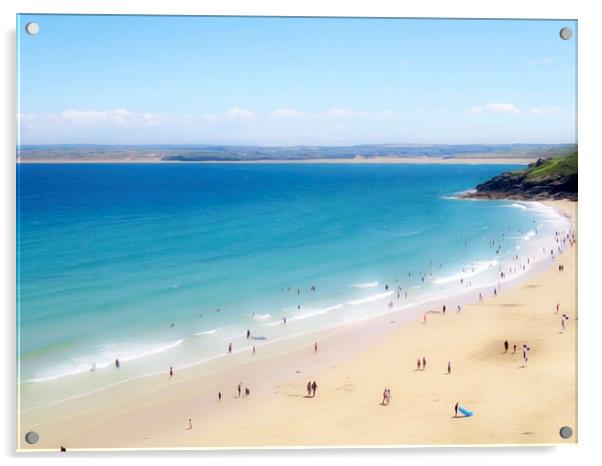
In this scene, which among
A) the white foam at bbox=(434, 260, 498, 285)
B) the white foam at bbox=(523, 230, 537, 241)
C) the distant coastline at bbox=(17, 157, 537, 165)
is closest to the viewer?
the distant coastline at bbox=(17, 157, 537, 165)

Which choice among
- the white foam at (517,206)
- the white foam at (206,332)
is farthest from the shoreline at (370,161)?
the white foam at (517,206)

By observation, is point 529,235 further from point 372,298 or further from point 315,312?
point 315,312

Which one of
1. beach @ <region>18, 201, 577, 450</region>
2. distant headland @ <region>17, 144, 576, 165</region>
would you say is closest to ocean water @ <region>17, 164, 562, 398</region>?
distant headland @ <region>17, 144, 576, 165</region>

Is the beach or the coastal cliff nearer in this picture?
the beach

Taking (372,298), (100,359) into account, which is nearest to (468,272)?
(372,298)

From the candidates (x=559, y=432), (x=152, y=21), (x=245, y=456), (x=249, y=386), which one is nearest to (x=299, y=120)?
(x=152, y=21)

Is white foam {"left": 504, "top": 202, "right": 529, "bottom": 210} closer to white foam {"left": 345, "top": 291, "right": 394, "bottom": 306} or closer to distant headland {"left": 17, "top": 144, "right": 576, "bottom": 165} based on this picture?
distant headland {"left": 17, "top": 144, "right": 576, "bottom": 165}
